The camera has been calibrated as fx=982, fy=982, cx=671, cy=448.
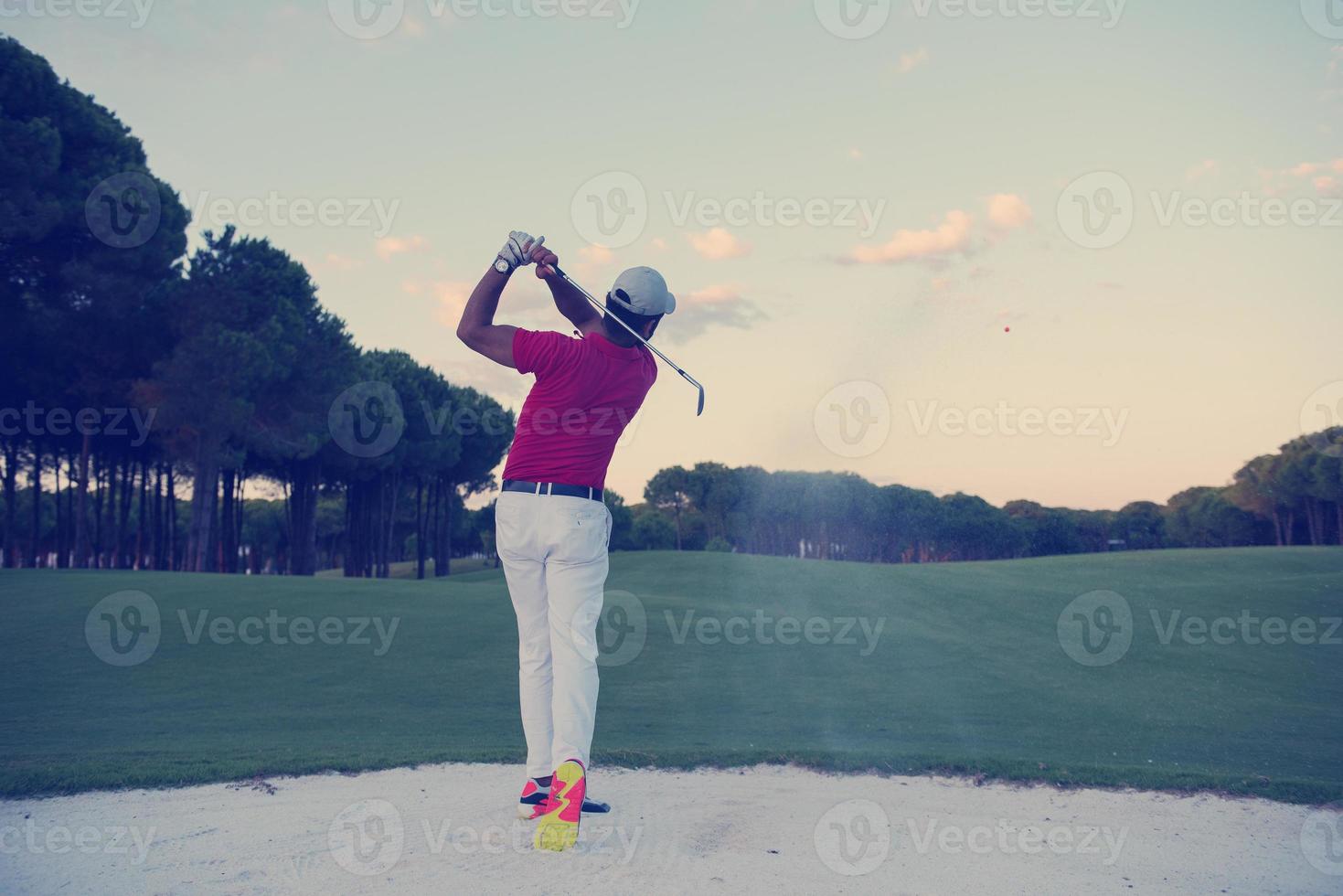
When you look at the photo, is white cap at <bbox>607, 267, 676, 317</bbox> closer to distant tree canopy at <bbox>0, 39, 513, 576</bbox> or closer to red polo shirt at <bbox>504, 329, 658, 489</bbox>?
red polo shirt at <bbox>504, 329, 658, 489</bbox>

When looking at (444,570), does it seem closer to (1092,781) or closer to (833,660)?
(833,660)

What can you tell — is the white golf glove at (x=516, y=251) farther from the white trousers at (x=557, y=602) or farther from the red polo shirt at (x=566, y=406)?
the white trousers at (x=557, y=602)

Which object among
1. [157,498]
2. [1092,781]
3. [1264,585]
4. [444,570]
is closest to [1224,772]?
[1092,781]

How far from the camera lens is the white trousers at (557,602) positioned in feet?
16.8

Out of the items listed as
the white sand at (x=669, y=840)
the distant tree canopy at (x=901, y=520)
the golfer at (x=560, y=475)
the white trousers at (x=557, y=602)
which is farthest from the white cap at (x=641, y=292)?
the distant tree canopy at (x=901, y=520)

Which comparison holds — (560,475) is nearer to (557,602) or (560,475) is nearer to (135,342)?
(557,602)

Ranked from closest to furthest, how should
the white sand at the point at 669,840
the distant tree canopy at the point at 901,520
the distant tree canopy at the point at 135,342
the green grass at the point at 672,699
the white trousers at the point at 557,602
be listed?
the white sand at the point at 669,840
the white trousers at the point at 557,602
the green grass at the point at 672,699
the distant tree canopy at the point at 135,342
the distant tree canopy at the point at 901,520

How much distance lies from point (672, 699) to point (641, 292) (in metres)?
6.97

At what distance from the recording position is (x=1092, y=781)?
689 centimetres

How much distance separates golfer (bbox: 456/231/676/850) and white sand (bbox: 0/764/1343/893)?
25.5 inches

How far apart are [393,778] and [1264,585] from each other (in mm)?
25171

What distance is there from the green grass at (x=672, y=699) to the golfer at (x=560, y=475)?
230 centimetres

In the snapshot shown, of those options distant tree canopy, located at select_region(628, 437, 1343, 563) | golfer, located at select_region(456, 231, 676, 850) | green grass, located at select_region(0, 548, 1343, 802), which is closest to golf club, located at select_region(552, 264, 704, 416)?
golfer, located at select_region(456, 231, 676, 850)

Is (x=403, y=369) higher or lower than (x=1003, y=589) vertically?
higher
